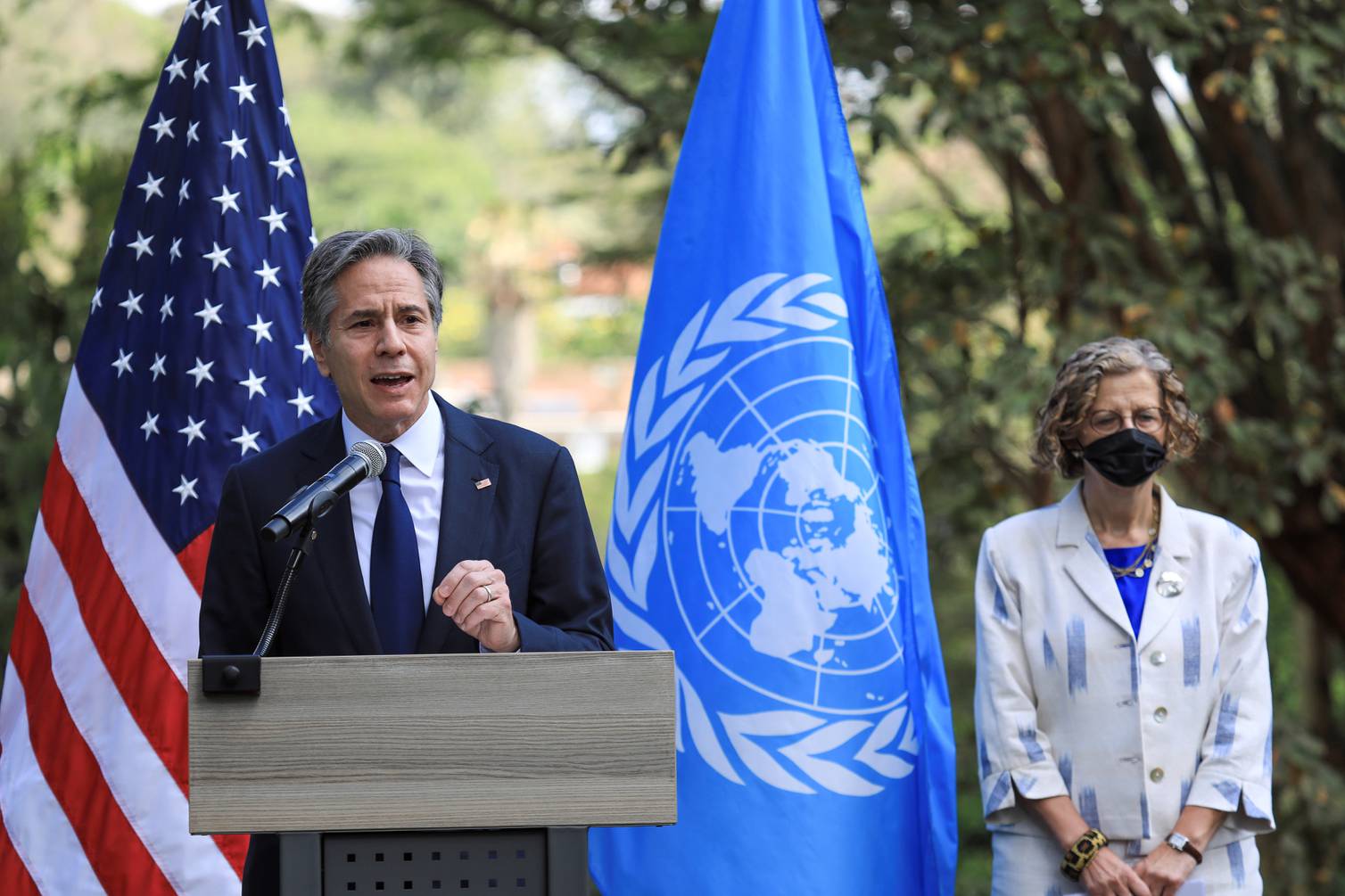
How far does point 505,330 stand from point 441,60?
19781 mm

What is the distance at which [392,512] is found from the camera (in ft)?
7.76

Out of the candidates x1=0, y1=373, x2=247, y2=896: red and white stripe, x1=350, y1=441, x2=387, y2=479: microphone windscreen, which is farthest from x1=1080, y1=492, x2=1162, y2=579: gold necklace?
x1=0, y1=373, x2=247, y2=896: red and white stripe

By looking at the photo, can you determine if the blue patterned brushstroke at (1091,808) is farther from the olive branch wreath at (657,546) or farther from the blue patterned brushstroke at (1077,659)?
the olive branch wreath at (657,546)

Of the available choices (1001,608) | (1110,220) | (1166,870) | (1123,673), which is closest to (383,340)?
(1001,608)

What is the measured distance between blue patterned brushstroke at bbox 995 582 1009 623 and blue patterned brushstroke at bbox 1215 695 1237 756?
45 centimetres

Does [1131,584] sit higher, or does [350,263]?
[350,263]

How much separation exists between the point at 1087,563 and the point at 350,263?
1.61 meters

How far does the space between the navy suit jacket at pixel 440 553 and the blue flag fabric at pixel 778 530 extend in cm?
99

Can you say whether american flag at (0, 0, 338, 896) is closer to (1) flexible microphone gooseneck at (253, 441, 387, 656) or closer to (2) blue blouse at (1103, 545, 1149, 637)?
(1) flexible microphone gooseneck at (253, 441, 387, 656)

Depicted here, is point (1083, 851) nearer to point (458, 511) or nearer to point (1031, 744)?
point (1031, 744)

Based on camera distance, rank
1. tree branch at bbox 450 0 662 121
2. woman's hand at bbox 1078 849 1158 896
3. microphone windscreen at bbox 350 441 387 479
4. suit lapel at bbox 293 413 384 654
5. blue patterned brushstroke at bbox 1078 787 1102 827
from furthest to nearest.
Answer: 1. tree branch at bbox 450 0 662 121
2. blue patterned brushstroke at bbox 1078 787 1102 827
3. woman's hand at bbox 1078 849 1158 896
4. suit lapel at bbox 293 413 384 654
5. microphone windscreen at bbox 350 441 387 479

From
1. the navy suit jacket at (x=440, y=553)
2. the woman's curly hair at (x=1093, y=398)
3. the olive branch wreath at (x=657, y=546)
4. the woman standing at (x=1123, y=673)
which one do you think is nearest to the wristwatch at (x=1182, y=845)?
the woman standing at (x=1123, y=673)

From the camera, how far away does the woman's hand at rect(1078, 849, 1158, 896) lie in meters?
2.94

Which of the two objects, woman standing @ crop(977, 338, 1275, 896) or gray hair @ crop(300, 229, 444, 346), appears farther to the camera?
woman standing @ crop(977, 338, 1275, 896)
